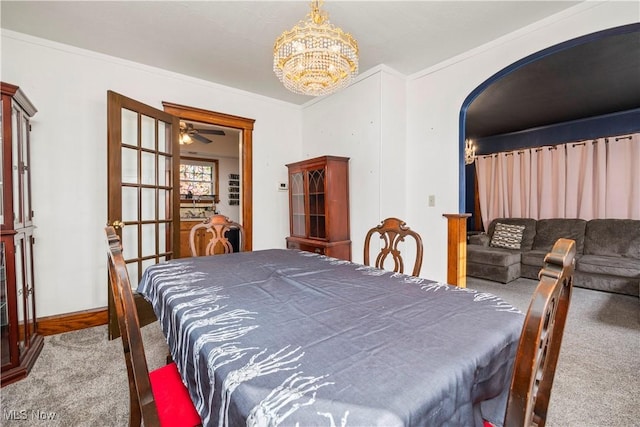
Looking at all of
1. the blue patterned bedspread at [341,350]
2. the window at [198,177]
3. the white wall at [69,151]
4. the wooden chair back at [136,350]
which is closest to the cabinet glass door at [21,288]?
the white wall at [69,151]

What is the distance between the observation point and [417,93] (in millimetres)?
3197

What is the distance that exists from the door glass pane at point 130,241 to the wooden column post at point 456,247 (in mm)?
3099

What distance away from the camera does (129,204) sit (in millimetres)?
2844

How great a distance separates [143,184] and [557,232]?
18.5ft

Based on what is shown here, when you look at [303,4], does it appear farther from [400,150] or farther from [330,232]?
[330,232]

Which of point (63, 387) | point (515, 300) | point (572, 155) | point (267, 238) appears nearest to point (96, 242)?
point (63, 387)

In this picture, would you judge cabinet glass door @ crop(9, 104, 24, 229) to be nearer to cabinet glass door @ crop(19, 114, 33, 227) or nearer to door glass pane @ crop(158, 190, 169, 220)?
cabinet glass door @ crop(19, 114, 33, 227)

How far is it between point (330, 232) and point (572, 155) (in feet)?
13.9

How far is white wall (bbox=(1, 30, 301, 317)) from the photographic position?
2498 mm

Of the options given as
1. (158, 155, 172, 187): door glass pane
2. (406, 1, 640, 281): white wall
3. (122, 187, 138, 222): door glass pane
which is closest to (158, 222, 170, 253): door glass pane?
(122, 187, 138, 222): door glass pane

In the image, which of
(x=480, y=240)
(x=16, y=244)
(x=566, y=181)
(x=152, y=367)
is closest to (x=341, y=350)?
(x=152, y=367)

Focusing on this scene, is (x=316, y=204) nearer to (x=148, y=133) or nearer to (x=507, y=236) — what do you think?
(x=148, y=133)

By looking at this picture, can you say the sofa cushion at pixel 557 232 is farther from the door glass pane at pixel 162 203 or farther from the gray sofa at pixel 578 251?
the door glass pane at pixel 162 203

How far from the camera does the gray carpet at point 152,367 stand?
1.50 metres
